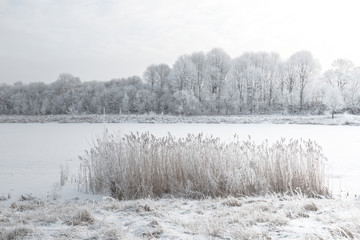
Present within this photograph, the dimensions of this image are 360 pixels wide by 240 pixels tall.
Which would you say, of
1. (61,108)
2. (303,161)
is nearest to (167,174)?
(303,161)

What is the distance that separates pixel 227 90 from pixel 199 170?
1911 inches

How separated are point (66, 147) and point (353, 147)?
519 inches

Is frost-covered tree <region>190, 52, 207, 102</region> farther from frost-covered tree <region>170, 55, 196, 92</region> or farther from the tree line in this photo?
frost-covered tree <region>170, 55, 196, 92</region>

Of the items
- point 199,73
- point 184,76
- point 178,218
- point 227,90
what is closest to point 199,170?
point 178,218

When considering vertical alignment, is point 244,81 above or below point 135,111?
above

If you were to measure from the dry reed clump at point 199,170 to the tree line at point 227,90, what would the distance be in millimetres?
39703

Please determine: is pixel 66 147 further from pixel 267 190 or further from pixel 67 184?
pixel 267 190

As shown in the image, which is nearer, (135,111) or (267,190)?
(267,190)

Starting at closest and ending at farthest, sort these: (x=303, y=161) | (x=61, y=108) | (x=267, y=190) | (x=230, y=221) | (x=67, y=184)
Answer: (x=230, y=221) → (x=267, y=190) → (x=303, y=161) → (x=67, y=184) → (x=61, y=108)

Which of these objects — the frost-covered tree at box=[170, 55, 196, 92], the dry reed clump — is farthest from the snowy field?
the frost-covered tree at box=[170, 55, 196, 92]

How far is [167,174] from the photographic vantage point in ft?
24.4

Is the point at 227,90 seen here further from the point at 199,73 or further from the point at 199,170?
the point at 199,170

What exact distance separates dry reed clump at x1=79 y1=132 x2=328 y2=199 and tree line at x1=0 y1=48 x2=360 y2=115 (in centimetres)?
3970

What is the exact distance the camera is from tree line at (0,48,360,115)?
163 ft
